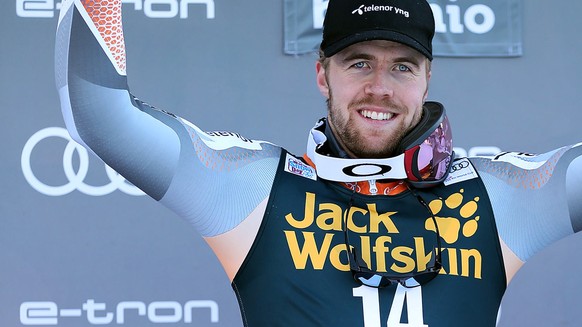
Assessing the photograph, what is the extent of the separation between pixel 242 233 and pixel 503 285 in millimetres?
544

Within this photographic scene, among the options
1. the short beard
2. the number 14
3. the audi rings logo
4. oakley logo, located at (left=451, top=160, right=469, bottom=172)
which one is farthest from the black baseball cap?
the audi rings logo

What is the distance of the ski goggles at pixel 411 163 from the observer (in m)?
1.82

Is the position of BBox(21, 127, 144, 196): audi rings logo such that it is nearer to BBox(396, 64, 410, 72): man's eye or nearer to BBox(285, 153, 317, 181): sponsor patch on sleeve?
BBox(285, 153, 317, 181): sponsor patch on sleeve

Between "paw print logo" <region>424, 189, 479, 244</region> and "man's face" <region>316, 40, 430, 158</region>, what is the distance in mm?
155

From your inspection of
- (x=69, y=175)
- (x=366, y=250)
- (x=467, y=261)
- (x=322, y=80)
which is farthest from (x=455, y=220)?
(x=69, y=175)

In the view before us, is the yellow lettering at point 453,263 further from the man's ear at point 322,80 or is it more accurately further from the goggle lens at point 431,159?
the man's ear at point 322,80

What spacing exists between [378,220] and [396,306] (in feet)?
0.62

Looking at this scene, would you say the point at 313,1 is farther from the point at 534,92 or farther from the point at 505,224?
the point at 505,224

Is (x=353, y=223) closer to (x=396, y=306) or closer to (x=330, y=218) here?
(x=330, y=218)

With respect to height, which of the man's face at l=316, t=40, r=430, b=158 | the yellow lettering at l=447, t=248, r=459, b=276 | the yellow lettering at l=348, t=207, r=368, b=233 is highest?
the man's face at l=316, t=40, r=430, b=158

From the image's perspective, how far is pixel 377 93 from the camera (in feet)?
5.85

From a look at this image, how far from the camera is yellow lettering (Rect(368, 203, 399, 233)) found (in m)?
1.81

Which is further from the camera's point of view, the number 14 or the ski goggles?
the ski goggles

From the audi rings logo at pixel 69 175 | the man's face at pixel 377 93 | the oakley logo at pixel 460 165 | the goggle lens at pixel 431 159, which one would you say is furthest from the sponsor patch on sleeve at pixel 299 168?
the audi rings logo at pixel 69 175
